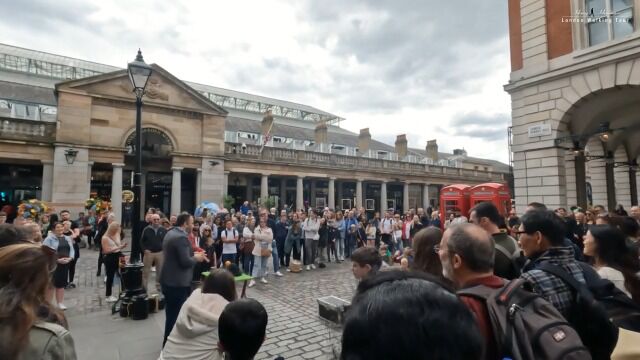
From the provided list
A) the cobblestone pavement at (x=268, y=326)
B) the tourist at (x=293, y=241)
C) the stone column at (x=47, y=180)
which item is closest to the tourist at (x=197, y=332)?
the cobblestone pavement at (x=268, y=326)

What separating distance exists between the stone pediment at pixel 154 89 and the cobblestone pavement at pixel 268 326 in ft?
45.1

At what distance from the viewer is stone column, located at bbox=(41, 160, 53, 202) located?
17203 mm

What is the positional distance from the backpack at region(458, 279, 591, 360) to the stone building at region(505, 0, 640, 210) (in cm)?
1138

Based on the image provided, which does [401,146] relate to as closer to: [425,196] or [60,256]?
[425,196]

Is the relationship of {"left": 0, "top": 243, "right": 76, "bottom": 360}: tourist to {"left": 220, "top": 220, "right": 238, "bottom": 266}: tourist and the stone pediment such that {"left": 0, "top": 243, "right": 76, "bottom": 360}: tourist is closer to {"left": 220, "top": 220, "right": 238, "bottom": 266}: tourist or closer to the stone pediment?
{"left": 220, "top": 220, "right": 238, "bottom": 266}: tourist

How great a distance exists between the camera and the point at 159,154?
21.7m

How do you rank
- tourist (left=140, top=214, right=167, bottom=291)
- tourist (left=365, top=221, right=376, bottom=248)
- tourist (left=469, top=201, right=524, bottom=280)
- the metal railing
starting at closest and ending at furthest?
1. tourist (left=469, top=201, right=524, bottom=280)
2. tourist (left=140, top=214, right=167, bottom=291)
3. tourist (left=365, top=221, right=376, bottom=248)
4. the metal railing

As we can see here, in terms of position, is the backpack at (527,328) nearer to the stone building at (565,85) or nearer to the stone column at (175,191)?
the stone building at (565,85)

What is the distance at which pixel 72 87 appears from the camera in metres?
18.0

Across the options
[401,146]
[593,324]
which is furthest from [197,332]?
[401,146]

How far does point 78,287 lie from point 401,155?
33.4 metres

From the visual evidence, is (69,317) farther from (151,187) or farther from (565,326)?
(151,187)

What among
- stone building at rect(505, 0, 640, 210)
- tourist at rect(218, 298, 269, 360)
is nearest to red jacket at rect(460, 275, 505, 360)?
tourist at rect(218, 298, 269, 360)

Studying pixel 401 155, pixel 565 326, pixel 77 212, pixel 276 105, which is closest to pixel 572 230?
pixel 565 326
